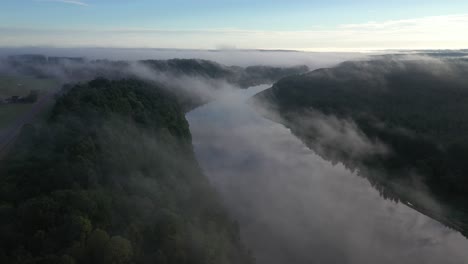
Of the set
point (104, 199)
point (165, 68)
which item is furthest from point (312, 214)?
point (165, 68)

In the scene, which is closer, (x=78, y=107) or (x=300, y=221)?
(x=300, y=221)

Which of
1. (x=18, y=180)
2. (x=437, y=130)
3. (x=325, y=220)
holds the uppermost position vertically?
(x=18, y=180)

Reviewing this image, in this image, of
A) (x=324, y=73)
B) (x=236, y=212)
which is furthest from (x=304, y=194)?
(x=324, y=73)

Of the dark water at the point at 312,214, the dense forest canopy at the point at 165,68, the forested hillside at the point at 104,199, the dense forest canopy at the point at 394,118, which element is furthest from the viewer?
the dense forest canopy at the point at 165,68

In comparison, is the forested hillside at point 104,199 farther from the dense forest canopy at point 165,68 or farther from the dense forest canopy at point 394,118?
the dense forest canopy at point 165,68

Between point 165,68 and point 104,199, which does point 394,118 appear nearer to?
point 104,199

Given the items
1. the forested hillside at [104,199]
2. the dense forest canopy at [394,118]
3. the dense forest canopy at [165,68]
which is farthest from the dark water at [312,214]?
the dense forest canopy at [165,68]

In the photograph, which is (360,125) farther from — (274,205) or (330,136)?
(274,205)
